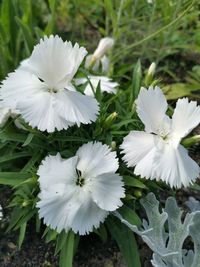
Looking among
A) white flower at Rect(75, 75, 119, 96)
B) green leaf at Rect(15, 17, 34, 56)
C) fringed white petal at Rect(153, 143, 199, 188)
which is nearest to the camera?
fringed white petal at Rect(153, 143, 199, 188)

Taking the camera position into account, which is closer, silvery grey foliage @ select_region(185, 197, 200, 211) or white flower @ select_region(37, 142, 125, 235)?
white flower @ select_region(37, 142, 125, 235)

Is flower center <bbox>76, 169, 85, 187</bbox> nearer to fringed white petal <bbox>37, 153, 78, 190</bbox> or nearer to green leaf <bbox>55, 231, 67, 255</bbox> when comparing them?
fringed white petal <bbox>37, 153, 78, 190</bbox>

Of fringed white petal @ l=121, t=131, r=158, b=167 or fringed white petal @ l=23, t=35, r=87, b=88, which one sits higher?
fringed white petal @ l=23, t=35, r=87, b=88

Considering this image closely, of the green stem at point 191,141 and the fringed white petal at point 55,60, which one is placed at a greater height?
the fringed white petal at point 55,60

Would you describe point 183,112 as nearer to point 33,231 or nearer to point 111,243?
point 111,243

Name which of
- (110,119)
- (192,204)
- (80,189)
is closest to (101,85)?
(110,119)

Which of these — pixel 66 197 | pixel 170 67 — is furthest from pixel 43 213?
pixel 170 67

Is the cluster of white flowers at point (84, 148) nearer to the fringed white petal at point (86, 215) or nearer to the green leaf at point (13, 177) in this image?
the fringed white petal at point (86, 215)

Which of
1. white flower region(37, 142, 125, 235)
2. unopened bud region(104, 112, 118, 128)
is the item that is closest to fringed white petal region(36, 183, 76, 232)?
white flower region(37, 142, 125, 235)

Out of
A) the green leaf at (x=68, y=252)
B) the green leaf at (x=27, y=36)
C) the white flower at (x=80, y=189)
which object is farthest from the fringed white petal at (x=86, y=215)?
the green leaf at (x=27, y=36)
